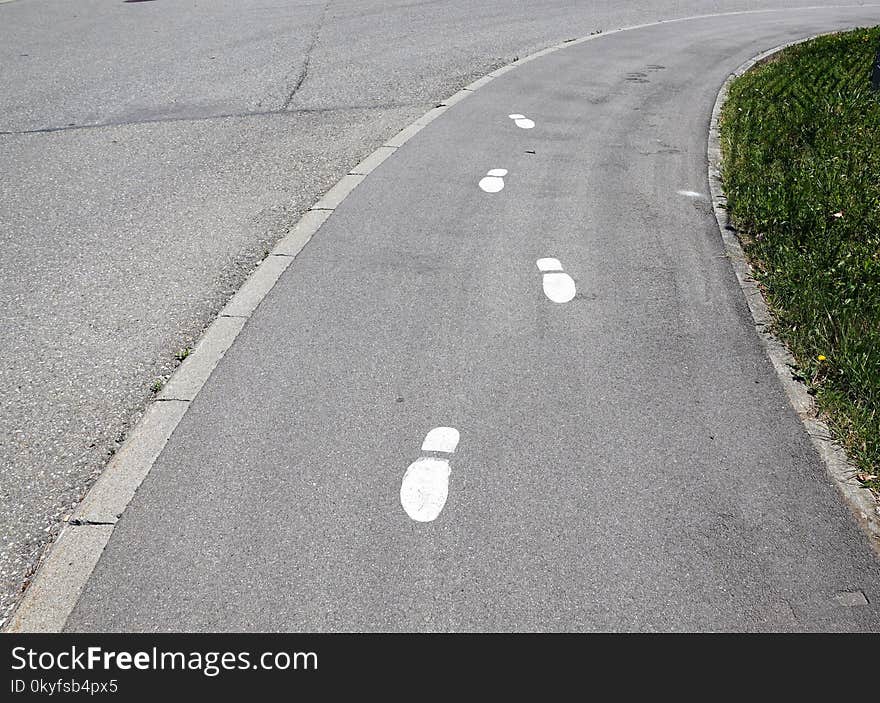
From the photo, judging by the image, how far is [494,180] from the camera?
7.64 m

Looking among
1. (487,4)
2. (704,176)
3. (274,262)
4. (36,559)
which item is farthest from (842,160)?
(487,4)

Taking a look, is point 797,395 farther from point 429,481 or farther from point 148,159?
point 148,159

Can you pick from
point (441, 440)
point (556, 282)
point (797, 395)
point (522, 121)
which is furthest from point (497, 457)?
point (522, 121)

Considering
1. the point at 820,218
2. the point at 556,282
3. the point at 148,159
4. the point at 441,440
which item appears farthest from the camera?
the point at 148,159

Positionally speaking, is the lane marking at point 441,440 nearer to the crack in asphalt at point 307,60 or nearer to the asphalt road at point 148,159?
the asphalt road at point 148,159

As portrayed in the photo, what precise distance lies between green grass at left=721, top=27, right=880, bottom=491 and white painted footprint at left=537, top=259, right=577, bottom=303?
4.18ft

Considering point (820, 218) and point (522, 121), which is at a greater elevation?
point (820, 218)

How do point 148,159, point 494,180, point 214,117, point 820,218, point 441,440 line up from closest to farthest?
point 441,440 → point 820,218 → point 494,180 → point 148,159 → point 214,117

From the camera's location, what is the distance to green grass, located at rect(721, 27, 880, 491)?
14.3 ft

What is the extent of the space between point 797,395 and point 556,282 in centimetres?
181

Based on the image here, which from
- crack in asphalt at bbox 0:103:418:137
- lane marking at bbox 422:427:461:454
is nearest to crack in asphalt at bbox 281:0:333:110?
crack in asphalt at bbox 0:103:418:137

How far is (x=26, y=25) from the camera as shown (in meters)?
15.0

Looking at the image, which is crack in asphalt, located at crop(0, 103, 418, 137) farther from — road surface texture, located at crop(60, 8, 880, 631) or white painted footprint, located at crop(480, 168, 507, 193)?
road surface texture, located at crop(60, 8, 880, 631)

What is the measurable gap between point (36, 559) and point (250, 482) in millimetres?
879
